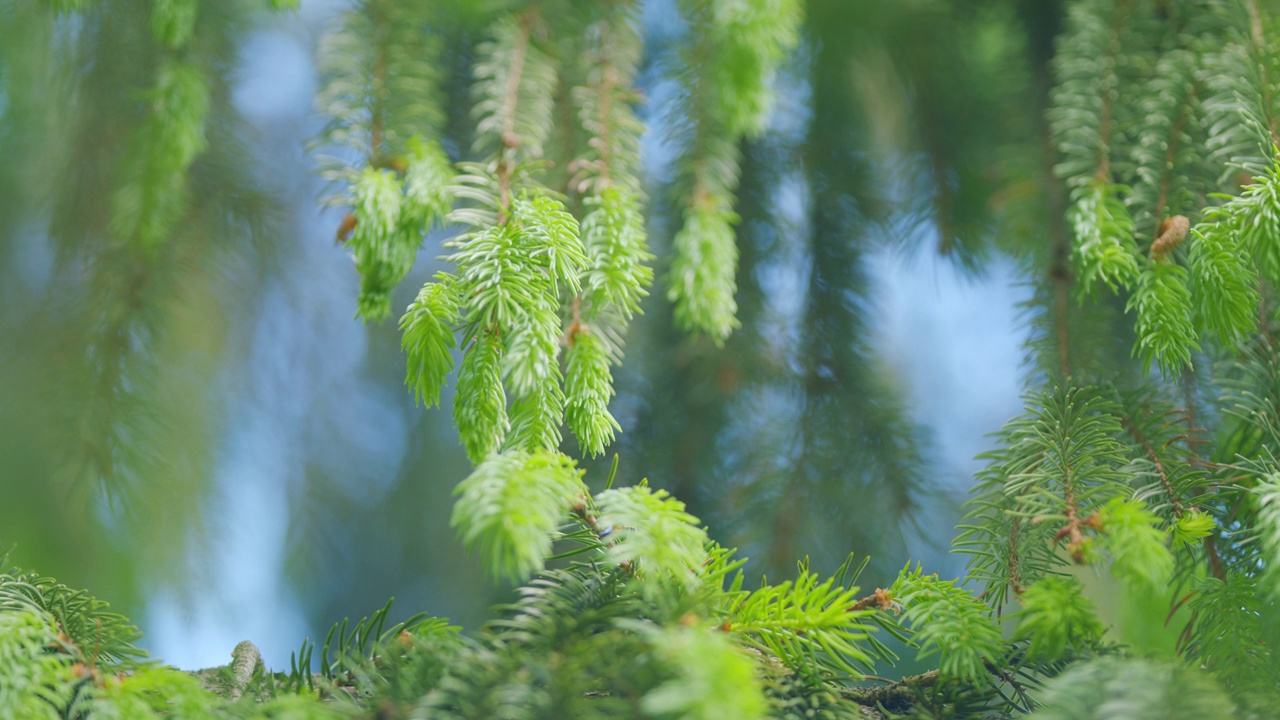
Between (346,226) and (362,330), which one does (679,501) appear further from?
(362,330)

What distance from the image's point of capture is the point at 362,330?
1247 millimetres

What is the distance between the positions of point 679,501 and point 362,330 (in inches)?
35.1

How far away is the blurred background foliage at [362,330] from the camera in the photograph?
3.05 feet

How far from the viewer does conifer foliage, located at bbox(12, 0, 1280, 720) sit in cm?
39

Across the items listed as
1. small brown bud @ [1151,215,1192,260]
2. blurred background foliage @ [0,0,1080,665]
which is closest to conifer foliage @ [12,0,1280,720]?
small brown bud @ [1151,215,1192,260]

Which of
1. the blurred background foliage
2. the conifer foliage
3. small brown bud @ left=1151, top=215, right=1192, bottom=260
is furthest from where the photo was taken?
the blurred background foliage

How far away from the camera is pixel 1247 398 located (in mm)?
565

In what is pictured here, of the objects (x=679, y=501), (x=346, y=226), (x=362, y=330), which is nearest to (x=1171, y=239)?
(x=679, y=501)

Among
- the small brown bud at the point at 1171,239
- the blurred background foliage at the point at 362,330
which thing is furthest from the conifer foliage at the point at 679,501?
the blurred background foliage at the point at 362,330

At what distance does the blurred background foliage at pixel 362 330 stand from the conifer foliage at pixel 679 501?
13cm

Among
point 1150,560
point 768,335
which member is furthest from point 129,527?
point 1150,560

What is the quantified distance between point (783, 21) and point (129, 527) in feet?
A: 3.07

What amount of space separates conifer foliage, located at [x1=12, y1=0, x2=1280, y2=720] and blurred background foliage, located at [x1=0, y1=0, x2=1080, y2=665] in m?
0.13

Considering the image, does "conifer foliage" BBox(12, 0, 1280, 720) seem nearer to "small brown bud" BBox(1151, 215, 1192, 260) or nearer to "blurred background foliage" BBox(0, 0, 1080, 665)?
"small brown bud" BBox(1151, 215, 1192, 260)
